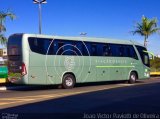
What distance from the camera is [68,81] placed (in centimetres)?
2380

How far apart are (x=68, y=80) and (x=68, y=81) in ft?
0.21

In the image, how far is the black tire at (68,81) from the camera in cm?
2359

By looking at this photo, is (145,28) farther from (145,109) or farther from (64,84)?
(145,109)

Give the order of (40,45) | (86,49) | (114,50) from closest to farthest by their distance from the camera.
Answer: (40,45)
(86,49)
(114,50)

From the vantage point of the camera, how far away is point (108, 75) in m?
26.5

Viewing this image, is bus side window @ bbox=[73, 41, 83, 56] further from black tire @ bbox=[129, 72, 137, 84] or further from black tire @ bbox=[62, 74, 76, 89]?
black tire @ bbox=[129, 72, 137, 84]

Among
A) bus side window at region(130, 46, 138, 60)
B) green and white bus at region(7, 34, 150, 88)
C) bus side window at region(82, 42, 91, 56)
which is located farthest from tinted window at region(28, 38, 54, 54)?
bus side window at region(130, 46, 138, 60)

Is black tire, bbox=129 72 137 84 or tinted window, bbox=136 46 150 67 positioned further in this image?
tinted window, bbox=136 46 150 67

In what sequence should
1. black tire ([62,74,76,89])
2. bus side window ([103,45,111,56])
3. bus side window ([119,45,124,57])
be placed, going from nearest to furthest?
black tire ([62,74,76,89]) < bus side window ([103,45,111,56]) < bus side window ([119,45,124,57])

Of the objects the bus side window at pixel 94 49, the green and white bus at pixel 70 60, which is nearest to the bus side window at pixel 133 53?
the green and white bus at pixel 70 60

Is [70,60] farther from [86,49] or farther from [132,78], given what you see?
[132,78]

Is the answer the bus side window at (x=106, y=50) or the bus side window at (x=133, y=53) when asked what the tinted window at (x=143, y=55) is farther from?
the bus side window at (x=106, y=50)

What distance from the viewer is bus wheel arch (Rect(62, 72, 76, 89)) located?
23.6m

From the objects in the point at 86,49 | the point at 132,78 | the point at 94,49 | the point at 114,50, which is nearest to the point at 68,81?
the point at 86,49
